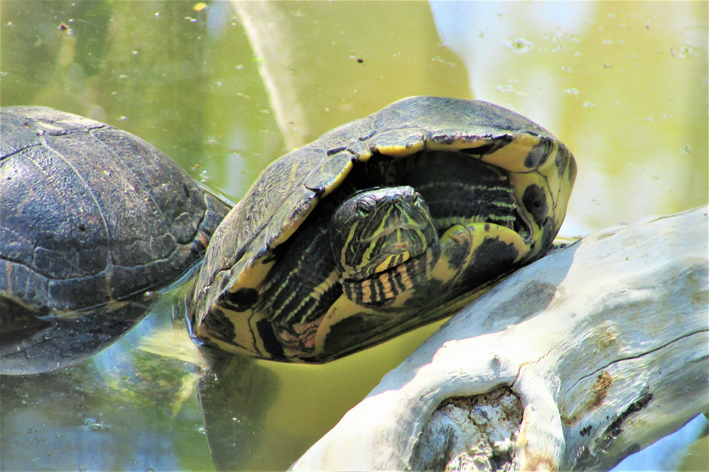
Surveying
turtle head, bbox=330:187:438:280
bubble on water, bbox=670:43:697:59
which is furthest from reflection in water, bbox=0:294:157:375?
bubble on water, bbox=670:43:697:59

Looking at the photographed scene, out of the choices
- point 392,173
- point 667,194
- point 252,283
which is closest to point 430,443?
point 252,283

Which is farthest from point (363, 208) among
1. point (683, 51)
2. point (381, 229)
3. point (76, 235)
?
point (683, 51)

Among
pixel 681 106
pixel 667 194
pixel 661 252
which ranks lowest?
pixel 667 194

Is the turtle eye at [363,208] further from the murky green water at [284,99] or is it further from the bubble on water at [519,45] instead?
the bubble on water at [519,45]

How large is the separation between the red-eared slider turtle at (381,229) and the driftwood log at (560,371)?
22 cm

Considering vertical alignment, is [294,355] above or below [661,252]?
below

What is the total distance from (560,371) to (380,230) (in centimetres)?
73

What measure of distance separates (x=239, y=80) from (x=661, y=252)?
11.8 feet

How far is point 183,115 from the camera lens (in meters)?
4.07

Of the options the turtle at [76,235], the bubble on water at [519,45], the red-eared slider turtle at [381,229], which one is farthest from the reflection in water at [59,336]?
the bubble on water at [519,45]

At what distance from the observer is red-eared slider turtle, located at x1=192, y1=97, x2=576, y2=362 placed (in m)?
1.82

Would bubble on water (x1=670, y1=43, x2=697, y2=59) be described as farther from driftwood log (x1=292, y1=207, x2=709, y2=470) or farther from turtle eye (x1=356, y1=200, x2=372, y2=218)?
turtle eye (x1=356, y1=200, x2=372, y2=218)

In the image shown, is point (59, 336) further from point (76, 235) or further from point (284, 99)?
point (284, 99)

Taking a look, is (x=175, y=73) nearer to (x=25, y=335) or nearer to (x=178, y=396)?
(x=25, y=335)
